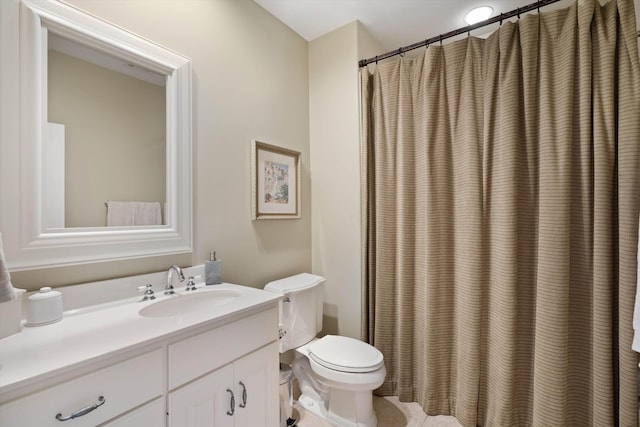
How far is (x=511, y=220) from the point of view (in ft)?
4.79

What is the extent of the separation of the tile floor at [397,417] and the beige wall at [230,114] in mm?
815

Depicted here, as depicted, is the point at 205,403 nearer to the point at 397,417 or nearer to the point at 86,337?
the point at 86,337

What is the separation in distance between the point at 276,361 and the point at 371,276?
91 centimetres

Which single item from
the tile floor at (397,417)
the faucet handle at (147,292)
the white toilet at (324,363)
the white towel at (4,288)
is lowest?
the tile floor at (397,417)

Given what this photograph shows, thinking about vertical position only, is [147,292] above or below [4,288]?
below

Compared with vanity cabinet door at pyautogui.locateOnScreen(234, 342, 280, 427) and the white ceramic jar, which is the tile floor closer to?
vanity cabinet door at pyautogui.locateOnScreen(234, 342, 280, 427)

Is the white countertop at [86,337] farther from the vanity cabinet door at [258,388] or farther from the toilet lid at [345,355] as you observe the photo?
the toilet lid at [345,355]

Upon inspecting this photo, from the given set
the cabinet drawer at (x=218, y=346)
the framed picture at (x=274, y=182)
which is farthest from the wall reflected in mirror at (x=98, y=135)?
the cabinet drawer at (x=218, y=346)

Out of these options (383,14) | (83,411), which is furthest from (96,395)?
(383,14)

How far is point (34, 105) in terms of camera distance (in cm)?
99

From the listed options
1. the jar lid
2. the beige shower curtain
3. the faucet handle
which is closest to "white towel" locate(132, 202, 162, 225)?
the faucet handle

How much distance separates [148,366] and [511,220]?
5.49ft

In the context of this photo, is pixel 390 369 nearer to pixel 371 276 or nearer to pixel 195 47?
pixel 371 276

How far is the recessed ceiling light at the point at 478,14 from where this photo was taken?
1.87 metres
